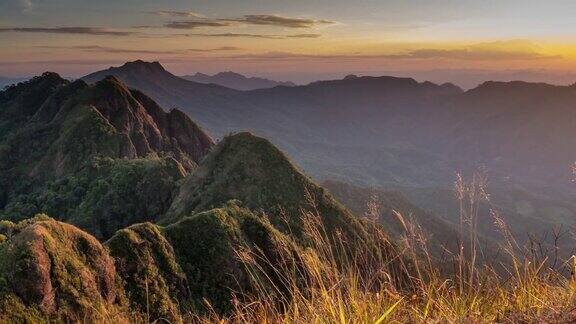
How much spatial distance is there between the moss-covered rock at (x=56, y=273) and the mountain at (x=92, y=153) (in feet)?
166

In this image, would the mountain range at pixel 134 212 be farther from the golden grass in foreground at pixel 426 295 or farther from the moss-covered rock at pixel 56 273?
the golden grass in foreground at pixel 426 295

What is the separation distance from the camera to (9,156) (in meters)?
125

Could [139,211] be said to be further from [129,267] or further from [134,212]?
[129,267]

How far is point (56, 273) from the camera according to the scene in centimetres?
3066

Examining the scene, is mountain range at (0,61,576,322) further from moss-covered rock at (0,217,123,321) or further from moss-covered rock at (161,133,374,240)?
moss-covered rock at (161,133,374,240)

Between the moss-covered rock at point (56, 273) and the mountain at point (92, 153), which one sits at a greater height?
the moss-covered rock at point (56, 273)

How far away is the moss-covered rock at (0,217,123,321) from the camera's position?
2794 cm

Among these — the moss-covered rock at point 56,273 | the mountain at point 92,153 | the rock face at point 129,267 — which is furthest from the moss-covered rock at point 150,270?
the mountain at point 92,153

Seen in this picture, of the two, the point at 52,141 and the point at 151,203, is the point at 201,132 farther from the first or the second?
the point at 151,203

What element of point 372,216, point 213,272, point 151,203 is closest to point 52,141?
point 151,203

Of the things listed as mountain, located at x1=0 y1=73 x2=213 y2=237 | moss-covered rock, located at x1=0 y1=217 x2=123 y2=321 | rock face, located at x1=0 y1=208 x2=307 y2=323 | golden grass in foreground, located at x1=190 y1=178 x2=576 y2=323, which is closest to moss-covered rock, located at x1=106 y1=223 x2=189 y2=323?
rock face, located at x1=0 y1=208 x2=307 y2=323

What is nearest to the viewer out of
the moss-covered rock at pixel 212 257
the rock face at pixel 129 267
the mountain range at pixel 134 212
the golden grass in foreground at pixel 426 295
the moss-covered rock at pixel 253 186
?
the golden grass in foreground at pixel 426 295

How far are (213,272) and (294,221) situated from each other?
26798 millimetres

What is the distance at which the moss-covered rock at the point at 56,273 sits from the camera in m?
27.9
